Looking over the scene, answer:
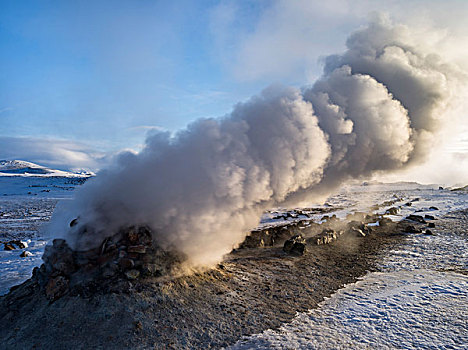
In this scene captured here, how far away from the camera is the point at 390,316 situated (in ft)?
25.5

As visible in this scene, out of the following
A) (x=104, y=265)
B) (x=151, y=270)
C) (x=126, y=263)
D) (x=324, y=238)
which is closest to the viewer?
(x=104, y=265)

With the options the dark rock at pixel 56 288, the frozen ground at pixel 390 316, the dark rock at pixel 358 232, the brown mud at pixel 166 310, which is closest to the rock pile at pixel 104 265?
the dark rock at pixel 56 288

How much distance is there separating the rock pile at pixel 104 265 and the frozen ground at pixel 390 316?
11.6 feet

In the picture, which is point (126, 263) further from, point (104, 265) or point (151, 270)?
point (151, 270)

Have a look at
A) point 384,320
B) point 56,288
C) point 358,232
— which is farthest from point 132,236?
point 358,232

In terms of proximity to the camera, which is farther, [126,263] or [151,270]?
[151,270]

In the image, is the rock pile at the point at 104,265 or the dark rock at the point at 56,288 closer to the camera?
the dark rock at the point at 56,288

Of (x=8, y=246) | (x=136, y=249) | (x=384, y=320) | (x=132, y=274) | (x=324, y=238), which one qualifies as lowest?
(x=8, y=246)

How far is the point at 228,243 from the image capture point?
1072 centimetres

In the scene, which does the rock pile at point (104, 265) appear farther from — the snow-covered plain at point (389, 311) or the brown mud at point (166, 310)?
the snow-covered plain at point (389, 311)

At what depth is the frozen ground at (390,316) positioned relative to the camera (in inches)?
258

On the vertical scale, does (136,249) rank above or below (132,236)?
below

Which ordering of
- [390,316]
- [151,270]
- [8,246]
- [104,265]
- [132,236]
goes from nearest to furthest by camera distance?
[390,316] → [104,265] → [151,270] → [132,236] → [8,246]

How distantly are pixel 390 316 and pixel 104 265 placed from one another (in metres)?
8.39
